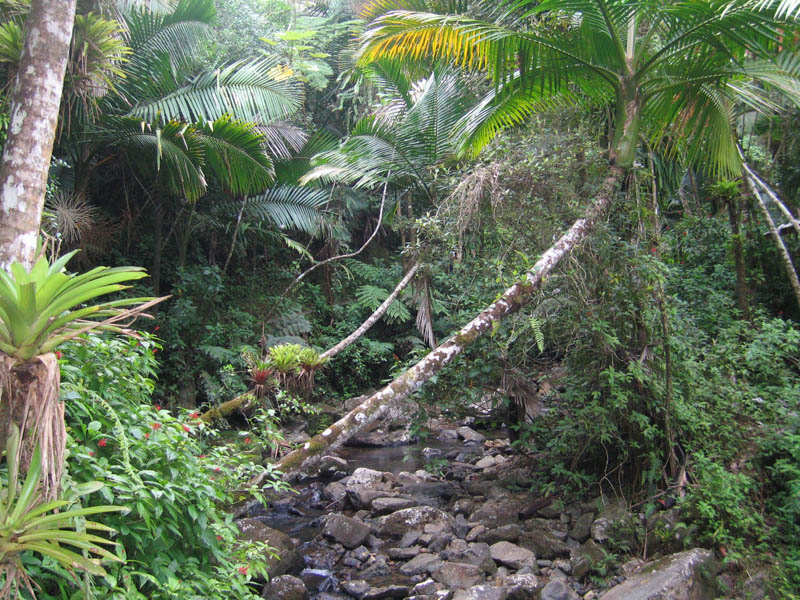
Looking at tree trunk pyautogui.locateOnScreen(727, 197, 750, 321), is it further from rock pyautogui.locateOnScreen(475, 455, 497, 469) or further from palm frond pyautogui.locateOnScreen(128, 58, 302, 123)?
palm frond pyautogui.locateOnScreen(128, 58, 302, 123)

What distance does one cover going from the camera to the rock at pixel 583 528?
460cm

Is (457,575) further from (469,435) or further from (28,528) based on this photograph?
(469,435)

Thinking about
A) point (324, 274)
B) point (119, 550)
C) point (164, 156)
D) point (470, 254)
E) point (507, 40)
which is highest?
point (507, 40)

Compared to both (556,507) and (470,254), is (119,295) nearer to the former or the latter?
(470,254)

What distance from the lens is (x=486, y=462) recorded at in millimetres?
6875

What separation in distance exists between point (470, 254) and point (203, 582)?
4.20 metres

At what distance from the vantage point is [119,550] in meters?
2.31

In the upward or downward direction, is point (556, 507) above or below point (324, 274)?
below

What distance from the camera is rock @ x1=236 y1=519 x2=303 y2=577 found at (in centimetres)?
443

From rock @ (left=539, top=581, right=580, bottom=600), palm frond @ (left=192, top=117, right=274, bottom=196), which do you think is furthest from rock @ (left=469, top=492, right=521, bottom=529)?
palm frond @ (left=192, top=117, right=274, bottom=196)

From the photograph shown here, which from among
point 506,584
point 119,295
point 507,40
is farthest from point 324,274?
point 506,584

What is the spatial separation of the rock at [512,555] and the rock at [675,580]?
29.7 inches

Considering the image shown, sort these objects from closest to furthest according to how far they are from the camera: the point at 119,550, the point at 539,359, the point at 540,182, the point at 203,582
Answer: the point at 119,550 < the point at 203,582 < the point at 540,182 < the point at 539,359

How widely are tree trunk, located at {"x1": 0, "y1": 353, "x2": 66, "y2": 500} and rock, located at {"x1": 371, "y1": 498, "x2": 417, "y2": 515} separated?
424 centimetres
